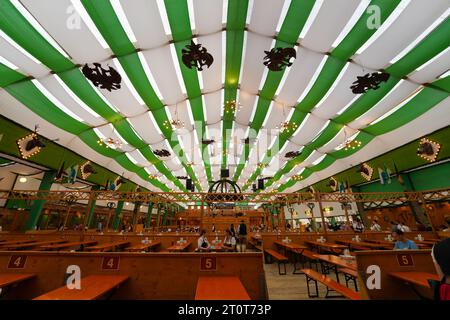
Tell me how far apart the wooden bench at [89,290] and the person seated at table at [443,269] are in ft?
10.3

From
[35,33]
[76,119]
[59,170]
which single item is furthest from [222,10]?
[59,170]

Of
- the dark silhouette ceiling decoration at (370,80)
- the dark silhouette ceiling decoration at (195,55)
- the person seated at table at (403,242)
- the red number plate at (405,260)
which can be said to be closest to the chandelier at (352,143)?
the dark silhouette ceiling decoration at (370,80)

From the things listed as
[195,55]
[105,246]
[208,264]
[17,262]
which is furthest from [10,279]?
[195,55]

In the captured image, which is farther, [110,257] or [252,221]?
[252,221]

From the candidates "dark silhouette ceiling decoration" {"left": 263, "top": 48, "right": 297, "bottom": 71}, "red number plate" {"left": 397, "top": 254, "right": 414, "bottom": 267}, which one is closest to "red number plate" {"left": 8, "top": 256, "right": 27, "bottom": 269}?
"red number plate" {"left": 397, "top": 254, "right": 414, "bottom": 267}

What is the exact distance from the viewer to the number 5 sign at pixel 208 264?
3098mm

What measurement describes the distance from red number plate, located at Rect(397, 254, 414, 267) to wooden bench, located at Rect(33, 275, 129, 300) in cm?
496

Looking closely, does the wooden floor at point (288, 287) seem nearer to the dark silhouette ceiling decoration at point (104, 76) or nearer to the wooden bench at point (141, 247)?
the wooden bench at point (141, 247)

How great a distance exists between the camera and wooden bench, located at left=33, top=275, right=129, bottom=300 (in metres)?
1.98

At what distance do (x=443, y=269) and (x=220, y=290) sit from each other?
2.04 m

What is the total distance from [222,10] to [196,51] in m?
1.87

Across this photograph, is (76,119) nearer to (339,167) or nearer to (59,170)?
(59,170)

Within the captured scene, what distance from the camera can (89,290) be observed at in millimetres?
2273

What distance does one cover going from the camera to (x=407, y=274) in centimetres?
327
